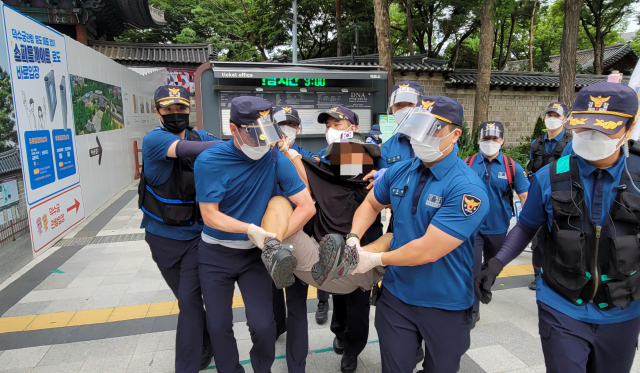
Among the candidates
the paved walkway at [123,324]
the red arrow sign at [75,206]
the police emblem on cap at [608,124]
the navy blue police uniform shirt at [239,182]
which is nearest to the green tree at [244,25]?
the red arrow sign at [75,206]

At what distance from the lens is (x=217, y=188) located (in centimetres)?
232

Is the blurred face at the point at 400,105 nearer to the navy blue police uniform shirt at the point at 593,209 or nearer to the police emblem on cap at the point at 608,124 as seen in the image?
the navy blue police uniform shirt at the point at 593,209

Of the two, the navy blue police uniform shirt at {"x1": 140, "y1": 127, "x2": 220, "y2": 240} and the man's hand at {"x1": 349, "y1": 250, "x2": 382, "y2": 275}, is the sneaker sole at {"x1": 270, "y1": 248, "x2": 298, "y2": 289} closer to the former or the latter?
the man's hand at {"x1": 349, "y1": 250, "x2": 382, "y2": 275}

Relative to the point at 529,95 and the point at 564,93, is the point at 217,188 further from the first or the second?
the point at 529,95

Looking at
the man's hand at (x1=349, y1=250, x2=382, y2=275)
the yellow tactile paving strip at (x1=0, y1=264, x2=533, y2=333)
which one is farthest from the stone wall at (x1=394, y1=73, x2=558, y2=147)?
the man's hand at (x1=349, y1=250, x2=382, y2=275)

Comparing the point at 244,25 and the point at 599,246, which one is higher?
the point at 244,25

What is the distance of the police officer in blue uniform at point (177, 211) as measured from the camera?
2.69 metres

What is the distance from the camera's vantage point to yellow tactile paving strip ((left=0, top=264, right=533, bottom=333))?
3703 mm

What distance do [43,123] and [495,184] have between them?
236 inches

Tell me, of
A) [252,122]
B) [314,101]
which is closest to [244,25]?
[314,101]

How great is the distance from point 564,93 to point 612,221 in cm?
1169

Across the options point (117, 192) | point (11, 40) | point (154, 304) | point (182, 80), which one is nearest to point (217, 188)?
point (154, 304)

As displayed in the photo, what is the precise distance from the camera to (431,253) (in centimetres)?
189

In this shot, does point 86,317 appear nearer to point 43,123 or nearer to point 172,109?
point 172,109
